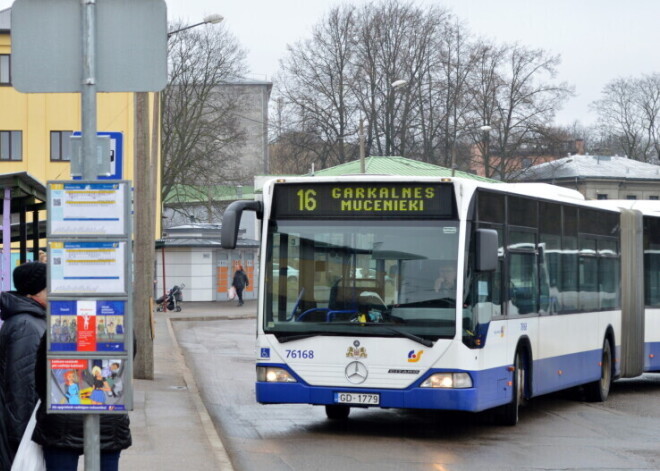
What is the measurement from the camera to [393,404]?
1255 cm

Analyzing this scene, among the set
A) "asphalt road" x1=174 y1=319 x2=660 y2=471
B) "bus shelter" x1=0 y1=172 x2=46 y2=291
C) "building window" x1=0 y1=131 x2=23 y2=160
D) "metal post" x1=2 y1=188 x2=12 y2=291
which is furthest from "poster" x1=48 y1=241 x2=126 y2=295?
"building window" x1=0 y1=131 x2=23 y2=160

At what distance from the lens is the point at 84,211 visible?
5.49 meters

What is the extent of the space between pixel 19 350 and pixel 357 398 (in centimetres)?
645

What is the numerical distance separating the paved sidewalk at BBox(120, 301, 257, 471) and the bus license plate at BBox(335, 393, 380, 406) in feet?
4.26

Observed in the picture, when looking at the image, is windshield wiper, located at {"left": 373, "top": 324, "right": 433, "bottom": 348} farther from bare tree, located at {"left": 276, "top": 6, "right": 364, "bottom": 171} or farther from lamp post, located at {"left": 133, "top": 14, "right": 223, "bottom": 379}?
bare tree, located at {"left": 276, "top": 6, "right": 364, "bottom": 171}

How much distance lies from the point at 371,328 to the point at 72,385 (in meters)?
7.36

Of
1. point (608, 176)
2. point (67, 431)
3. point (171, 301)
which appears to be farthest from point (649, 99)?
point (67, 431)

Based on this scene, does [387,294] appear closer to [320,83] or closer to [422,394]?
[422,394]

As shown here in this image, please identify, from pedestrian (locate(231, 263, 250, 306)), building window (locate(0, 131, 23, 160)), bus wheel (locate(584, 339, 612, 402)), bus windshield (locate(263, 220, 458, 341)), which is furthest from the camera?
building window (locate(0, 131, 23, 160))

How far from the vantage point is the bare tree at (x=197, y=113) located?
201 ft

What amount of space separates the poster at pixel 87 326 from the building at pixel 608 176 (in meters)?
103

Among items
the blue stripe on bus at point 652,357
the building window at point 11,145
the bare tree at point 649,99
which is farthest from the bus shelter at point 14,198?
the bare tree at point 649,99

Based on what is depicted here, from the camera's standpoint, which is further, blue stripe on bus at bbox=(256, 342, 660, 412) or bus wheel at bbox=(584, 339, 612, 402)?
bus wheel at bbox=(584, 339, 612, 402)

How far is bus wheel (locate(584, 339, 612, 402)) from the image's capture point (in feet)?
57.2
